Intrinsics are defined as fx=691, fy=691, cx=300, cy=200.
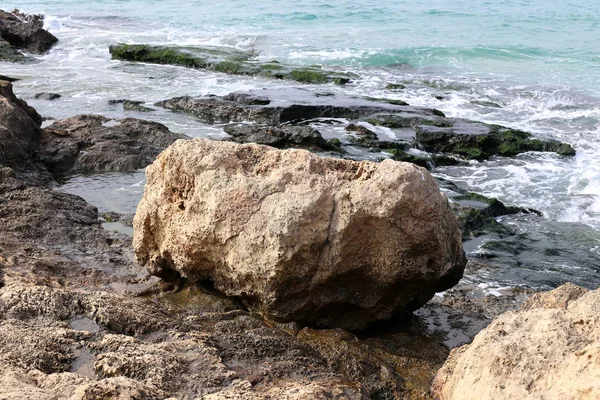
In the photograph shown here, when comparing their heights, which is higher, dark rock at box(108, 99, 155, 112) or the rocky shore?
the rocky shore

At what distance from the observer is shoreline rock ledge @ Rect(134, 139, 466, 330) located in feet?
14.9

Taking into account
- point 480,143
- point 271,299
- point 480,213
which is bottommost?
point 480,213

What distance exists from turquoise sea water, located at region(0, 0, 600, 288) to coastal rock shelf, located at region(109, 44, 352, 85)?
636 millimetres

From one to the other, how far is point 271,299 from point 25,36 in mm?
19358

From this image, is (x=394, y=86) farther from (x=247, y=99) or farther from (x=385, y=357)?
(x=385, y=357)

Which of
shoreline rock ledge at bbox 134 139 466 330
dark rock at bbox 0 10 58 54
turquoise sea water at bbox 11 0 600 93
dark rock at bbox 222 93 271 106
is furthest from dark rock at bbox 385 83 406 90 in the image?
shoreline rock ledge at bbox 134 139 466 330

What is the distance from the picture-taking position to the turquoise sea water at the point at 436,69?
9.56 metres

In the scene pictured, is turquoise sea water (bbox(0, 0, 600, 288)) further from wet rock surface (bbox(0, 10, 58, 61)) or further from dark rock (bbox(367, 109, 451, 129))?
dark rock (bbox(367, 109, 451, 129))

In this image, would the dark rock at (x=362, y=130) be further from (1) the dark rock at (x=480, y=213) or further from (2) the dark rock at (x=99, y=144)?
(2) the dark rock at (x=99, y=144)

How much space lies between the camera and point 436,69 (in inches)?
800

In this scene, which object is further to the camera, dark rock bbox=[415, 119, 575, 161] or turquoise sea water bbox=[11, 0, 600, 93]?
turquoise sea water bbox=[11, 0, 600, 93]

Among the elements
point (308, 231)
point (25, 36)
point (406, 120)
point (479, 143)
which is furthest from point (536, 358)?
point (25, 36)

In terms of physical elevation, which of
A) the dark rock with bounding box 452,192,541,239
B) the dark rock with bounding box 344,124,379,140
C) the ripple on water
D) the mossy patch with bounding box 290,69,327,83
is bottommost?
the dark rock with bounding box 452,192,541,239

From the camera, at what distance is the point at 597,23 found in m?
28.2
